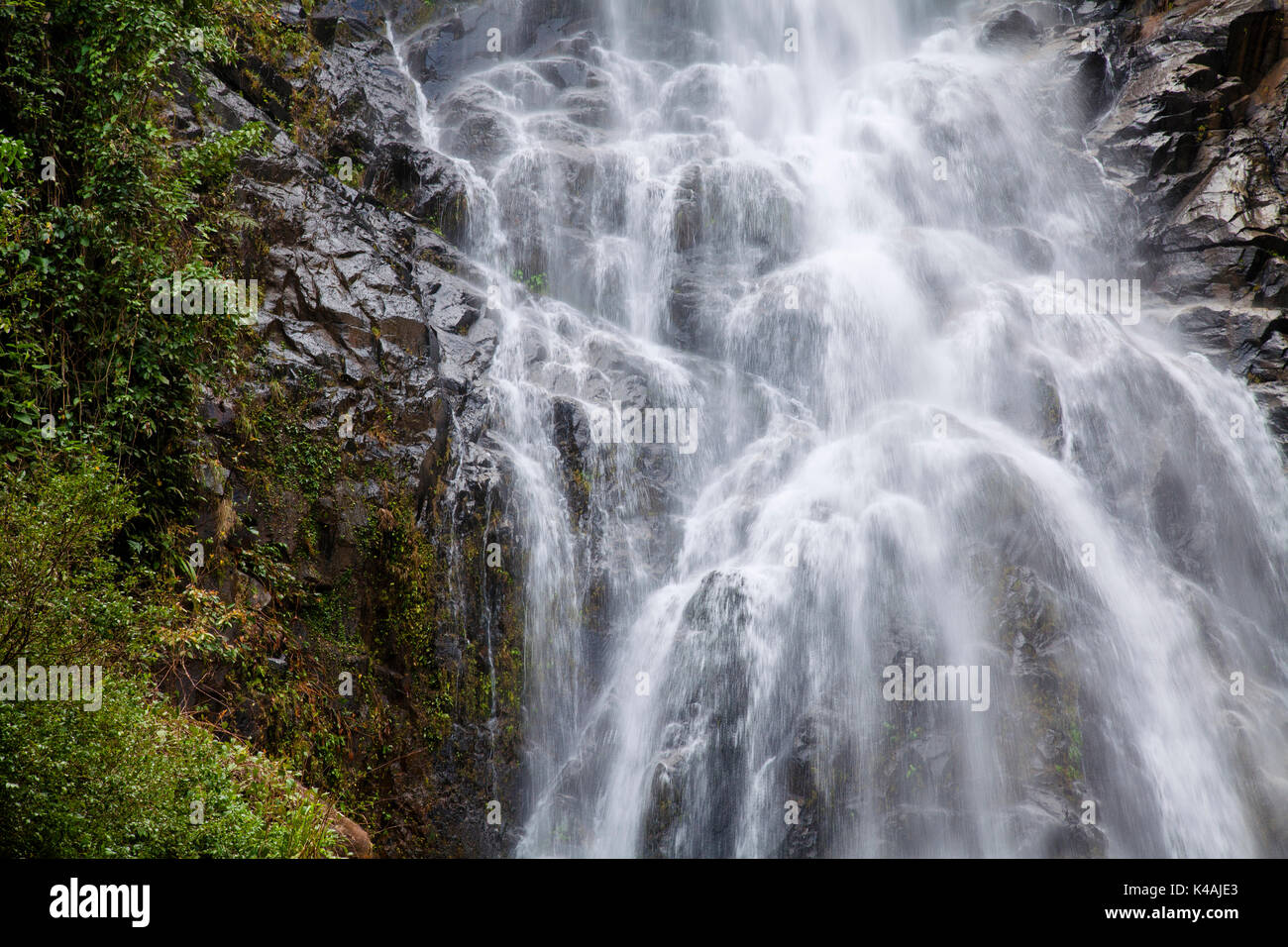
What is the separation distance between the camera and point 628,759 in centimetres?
1020

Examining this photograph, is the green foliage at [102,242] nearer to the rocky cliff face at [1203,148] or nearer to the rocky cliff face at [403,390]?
the rocky cliff face at [403,390]

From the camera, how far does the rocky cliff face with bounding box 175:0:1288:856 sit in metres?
9.06

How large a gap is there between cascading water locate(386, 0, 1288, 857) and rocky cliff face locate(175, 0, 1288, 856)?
1.35ft

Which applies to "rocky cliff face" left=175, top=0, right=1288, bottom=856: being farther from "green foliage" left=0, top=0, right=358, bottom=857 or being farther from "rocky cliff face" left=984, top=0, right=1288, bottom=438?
"green foliage" left=0, top=0, right=358, bottom=857

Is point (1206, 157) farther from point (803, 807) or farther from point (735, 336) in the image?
point (803, 807)

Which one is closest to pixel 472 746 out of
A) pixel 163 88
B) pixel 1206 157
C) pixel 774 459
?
pixel 774 459

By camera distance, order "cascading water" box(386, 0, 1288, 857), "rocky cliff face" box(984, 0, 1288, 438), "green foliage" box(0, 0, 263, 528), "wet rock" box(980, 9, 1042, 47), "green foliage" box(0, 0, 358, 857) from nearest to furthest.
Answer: "green foliage" box(0, 0, 358, 857)
"green foliage" box(0, 0, 263, 528)
"cascading water" box(386, 0, 1288, 857)
"rocky cliff face" box(984, 0, 1288, 438)
"wet rock" box(980, 9, 1042, 47)

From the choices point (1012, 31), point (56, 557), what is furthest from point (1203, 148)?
point (56, 557)

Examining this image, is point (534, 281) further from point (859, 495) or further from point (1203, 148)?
point (1203, 148)

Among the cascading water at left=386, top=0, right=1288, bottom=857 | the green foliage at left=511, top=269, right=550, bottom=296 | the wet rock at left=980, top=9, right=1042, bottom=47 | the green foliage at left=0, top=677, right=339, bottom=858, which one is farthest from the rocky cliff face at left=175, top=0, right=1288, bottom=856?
the wet rock at left=980, top=9, right=1042, bottom=47

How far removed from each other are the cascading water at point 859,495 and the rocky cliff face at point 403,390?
410 millimetres

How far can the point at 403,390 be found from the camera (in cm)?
1062

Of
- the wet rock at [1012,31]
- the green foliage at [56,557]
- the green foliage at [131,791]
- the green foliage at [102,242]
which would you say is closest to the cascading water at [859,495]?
the wet rock at [1012,31]

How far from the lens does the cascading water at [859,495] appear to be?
9.84m
